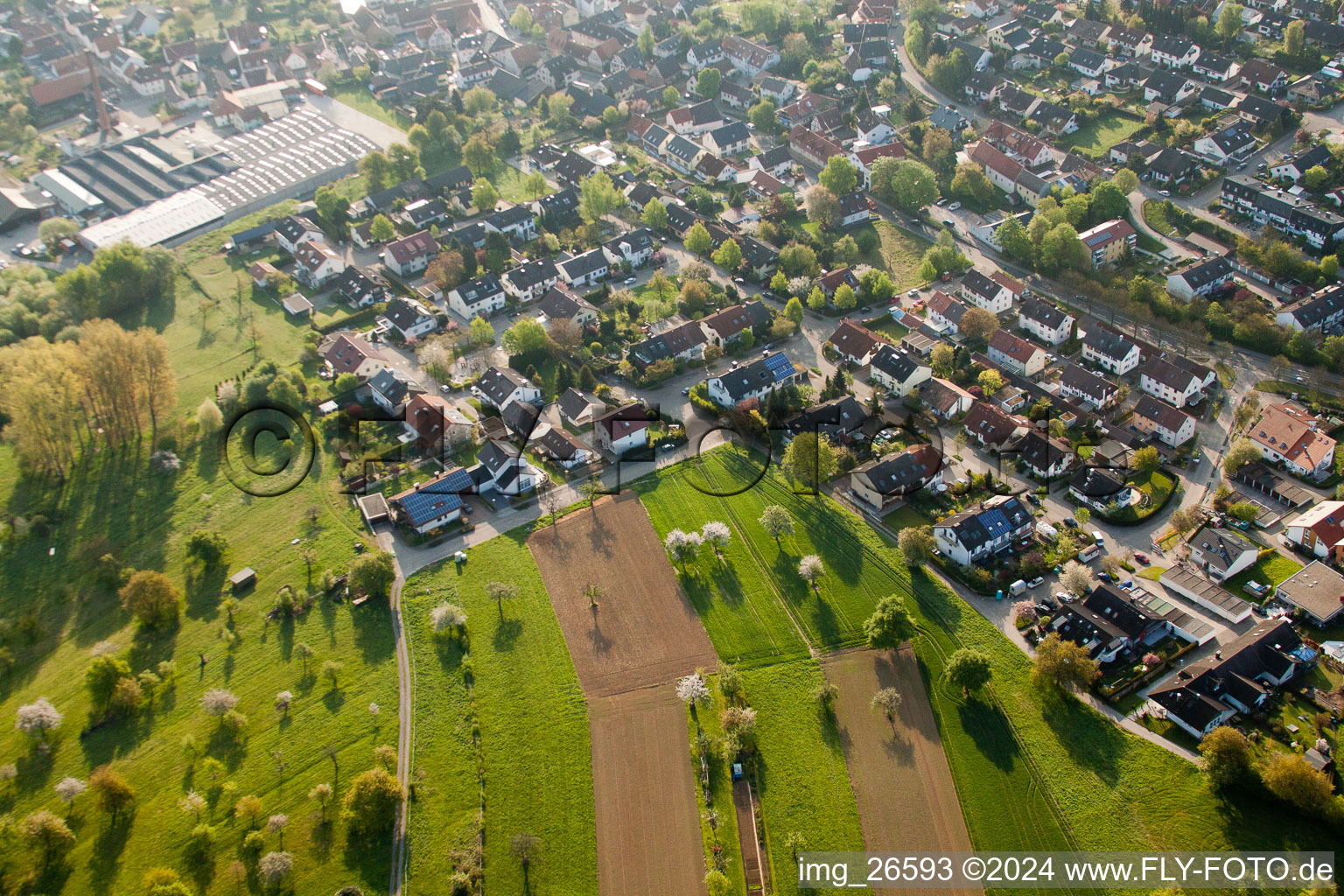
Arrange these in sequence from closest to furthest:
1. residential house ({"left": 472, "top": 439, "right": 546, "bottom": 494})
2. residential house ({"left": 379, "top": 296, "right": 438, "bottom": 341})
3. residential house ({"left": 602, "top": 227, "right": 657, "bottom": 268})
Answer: residential house ({"left": 472, "top": 439, "right": 546, "bottom": 494}) < residential house ({"left": 379, "top": 296, "right": 438, "bottom": 341}) < residential house ({"left": 602, "top": 227, "right": 657, "bottom": 268})

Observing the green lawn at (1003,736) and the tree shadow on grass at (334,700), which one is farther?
the tree shadow on grass at (334,700)

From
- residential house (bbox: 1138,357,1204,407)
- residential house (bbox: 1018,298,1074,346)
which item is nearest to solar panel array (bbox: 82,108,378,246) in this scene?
residential house (bbox: 1018,298,1074,346)

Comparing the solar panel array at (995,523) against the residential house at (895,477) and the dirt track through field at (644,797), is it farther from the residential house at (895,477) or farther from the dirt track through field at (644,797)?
the dirt track through field at (644,797)

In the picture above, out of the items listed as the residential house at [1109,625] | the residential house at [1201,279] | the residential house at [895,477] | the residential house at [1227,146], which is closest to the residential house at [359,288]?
the residential house at [895,477]

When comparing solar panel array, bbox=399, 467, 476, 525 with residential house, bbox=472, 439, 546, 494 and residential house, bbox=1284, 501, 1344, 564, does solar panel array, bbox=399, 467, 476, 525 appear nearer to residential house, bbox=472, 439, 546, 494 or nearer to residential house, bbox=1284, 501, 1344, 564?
residential house, bbox=472, 439, 546, 494

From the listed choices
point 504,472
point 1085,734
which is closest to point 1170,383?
point 1085,734

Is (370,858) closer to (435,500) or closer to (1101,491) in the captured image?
(435,500)
